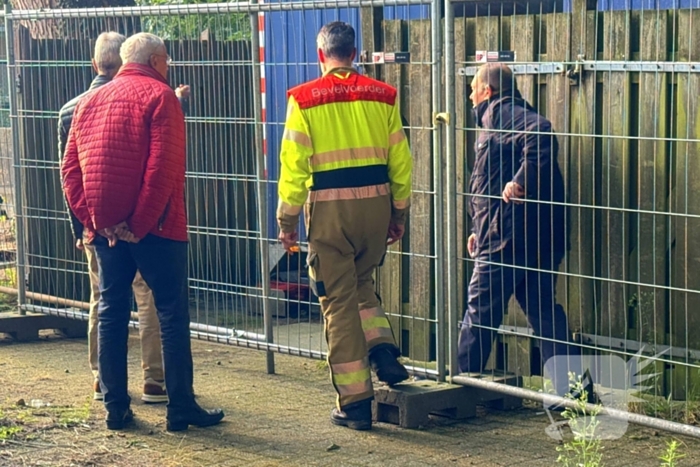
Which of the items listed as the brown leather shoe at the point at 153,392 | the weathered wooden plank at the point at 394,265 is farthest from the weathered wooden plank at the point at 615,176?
the brown leather shoe at the point at 153,392

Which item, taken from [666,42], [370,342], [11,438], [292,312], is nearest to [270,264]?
[292,312]

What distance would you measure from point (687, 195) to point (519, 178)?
0.88 metres

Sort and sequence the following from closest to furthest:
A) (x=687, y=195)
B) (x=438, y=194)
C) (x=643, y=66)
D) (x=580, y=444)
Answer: (x=580, y=444)
(x=687, y=195)
(x=643, y=66)
(x=438, y=194)

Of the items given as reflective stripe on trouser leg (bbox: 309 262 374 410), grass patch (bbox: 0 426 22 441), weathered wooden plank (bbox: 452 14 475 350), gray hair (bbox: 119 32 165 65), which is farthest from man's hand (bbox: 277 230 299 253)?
grass patch (bbox: 0 426 22 441)

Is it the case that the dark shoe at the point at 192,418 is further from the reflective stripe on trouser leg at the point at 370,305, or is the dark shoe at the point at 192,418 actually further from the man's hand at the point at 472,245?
the man's hand at the point at 472,245

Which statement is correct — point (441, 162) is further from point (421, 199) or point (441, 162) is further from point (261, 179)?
point (261, 179)

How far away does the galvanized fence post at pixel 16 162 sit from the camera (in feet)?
29.7

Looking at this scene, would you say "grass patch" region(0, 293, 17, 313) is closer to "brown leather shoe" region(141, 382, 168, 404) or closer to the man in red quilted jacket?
"brown leather shoe" region(141, 382, 168, 404)

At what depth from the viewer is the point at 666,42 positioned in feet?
20.2

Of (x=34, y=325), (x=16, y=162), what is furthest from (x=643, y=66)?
(x=34, y=325)

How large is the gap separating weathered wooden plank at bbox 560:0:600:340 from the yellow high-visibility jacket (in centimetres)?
99

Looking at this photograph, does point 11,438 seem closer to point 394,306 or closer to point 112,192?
point 112,192

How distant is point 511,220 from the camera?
6445 millimetres

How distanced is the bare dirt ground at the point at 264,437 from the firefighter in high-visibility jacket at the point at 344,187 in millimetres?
352
